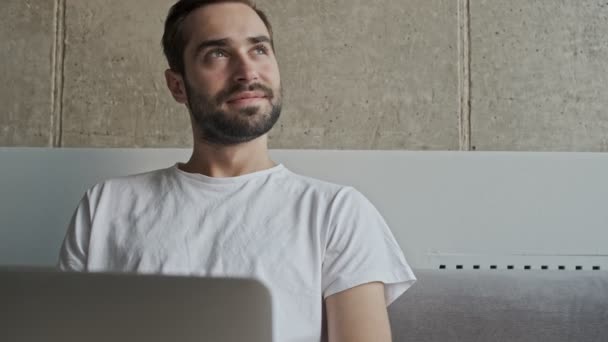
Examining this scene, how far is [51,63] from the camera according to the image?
182 cm

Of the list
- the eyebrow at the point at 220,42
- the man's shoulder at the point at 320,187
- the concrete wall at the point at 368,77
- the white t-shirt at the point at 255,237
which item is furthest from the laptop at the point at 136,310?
the concrete wall at the point at 368,77

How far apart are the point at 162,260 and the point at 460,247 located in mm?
768

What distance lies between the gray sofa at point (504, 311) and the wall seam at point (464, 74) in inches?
19.7

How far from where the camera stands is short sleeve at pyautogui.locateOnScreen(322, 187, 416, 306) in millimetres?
1227

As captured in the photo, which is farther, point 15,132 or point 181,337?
point 15,132

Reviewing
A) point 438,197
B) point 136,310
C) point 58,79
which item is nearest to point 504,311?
point 438,197

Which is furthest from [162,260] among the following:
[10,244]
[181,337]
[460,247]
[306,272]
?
[181,337]

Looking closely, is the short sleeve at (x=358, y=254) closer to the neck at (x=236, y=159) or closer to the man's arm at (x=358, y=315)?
the man's arm at (x=358, y=315)

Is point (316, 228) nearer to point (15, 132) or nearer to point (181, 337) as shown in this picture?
point (181, 337)

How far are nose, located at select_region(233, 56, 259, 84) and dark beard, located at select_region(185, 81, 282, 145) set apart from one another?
0.5 inches

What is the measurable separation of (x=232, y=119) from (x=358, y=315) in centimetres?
49

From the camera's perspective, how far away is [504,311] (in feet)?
4.53

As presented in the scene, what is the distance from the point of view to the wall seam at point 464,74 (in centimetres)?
179

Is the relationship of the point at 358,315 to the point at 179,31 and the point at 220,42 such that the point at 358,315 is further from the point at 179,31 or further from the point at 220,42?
the point at 179,31
